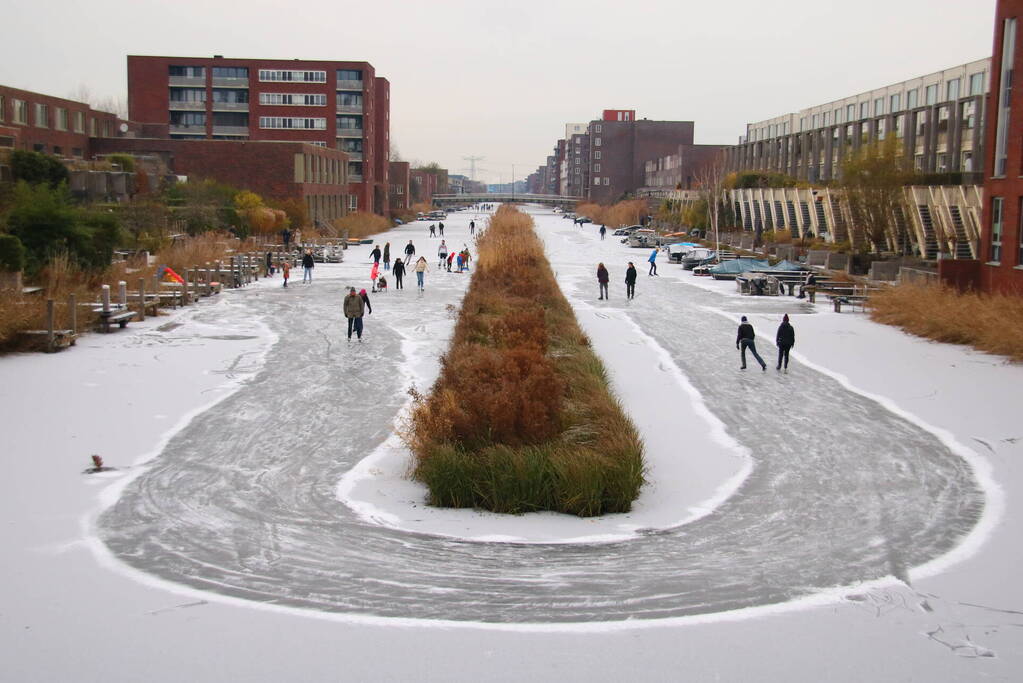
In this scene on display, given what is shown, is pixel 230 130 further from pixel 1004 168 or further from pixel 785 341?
pixel 785 341

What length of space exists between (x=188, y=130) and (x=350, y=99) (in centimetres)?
1665

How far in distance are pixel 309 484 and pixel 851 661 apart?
23.0ft

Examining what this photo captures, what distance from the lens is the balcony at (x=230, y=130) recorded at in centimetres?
10050

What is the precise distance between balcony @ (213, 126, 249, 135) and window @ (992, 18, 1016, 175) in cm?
8298

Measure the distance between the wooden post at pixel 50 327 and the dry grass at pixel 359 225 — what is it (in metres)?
54.4

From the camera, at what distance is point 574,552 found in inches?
387

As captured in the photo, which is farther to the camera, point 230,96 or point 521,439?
point 230,96

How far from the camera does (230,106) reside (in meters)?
101

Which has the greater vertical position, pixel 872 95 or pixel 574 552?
pixel 872 95

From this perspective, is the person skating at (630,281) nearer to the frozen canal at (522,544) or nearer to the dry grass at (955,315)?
the dry grass at (955,315)

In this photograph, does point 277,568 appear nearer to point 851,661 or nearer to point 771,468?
point 851,661

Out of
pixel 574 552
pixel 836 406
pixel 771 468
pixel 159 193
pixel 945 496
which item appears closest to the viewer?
pixel 574 552

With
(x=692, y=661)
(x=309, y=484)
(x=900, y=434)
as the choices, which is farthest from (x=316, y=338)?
(x=692, y=661)

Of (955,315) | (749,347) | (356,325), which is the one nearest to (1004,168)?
(955,315)
